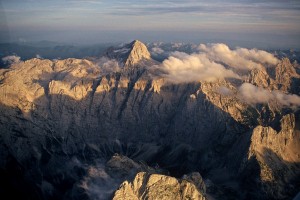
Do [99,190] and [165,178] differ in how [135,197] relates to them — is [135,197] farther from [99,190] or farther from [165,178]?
[99,190]

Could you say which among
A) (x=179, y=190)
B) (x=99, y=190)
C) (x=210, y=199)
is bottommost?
(x=210, y=199)

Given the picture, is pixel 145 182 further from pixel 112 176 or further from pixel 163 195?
pixel 112 176

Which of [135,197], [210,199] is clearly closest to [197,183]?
[210,199]

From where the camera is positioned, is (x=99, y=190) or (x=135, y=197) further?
(x=99, y=190)

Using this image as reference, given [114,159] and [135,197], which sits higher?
[135,197]

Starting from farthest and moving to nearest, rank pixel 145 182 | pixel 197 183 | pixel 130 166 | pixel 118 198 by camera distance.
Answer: pixel 130 166, pixel 197 183, pixel 145 182, pixel 118 198

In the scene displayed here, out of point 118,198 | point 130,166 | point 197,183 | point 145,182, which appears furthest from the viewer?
point 130,166

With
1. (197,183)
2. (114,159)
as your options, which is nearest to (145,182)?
(197,183)
